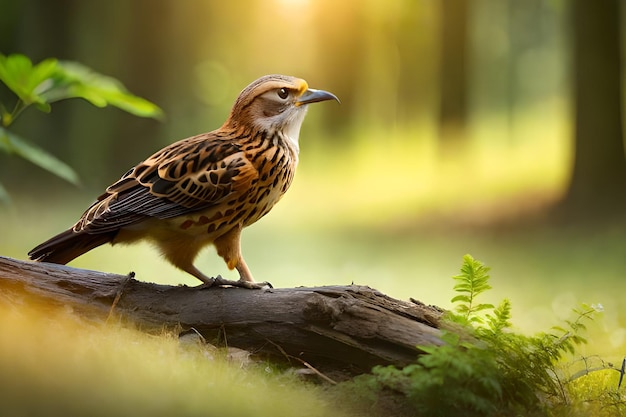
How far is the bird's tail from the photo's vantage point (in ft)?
10.8

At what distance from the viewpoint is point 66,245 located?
334 cm

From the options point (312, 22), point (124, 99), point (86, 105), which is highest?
point (312, 22)

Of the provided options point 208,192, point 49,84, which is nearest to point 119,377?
point 208,192

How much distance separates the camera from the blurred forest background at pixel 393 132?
Answer: 21.0 feet

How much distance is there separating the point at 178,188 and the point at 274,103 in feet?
2.12

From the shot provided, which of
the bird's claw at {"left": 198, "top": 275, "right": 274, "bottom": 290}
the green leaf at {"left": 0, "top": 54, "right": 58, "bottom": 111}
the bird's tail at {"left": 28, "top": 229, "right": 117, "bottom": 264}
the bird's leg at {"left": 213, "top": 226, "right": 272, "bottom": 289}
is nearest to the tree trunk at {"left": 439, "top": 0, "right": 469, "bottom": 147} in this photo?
the green leaf at {"left": 0, "top": 54, "right": 58, "bottom": 111}

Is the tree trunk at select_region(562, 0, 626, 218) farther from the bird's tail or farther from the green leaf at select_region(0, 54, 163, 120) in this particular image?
the bird's tail

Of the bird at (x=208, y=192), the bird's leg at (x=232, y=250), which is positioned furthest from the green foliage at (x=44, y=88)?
the bird's leg at (x=232, y=250)

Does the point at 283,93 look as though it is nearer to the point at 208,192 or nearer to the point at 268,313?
the point at 208,192

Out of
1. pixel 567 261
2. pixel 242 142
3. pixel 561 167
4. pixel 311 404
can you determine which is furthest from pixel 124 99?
pixel 561 167

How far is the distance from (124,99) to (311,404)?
89.5 inches

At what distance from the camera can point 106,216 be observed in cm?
319

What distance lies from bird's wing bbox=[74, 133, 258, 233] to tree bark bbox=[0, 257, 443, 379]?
0.29m

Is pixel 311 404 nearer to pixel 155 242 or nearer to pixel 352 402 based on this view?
Answer: pixel 352 402
